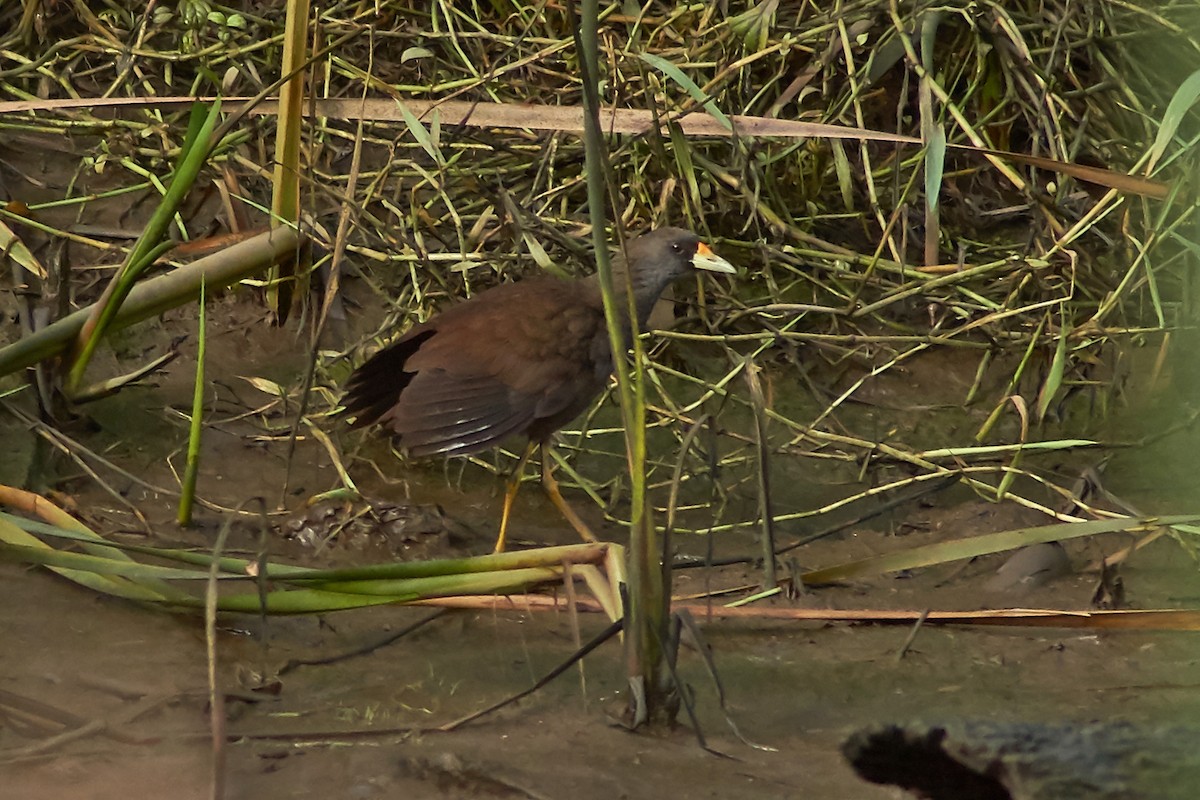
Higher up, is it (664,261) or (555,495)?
(664,261)

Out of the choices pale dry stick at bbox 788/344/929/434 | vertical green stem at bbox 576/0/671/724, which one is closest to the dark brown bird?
pale dry stick at bbox 788/344/929/434

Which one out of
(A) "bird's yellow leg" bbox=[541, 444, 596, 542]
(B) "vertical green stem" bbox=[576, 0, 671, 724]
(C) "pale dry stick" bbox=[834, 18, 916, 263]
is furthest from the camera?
(C) "pale dry stick" bbox=[834, 18, 916, 263]

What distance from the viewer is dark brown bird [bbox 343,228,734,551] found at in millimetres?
3277

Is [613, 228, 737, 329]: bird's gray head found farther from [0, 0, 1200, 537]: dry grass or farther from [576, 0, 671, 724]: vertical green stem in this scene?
[576, 0, 671, 724]: vertical green stem

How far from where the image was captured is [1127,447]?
3695mm

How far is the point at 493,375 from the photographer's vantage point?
132 inches

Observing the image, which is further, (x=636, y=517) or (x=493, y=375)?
(x=493, y=375)

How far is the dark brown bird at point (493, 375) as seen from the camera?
10.8 ft

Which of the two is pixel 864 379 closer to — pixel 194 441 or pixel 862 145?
pixel 862 145

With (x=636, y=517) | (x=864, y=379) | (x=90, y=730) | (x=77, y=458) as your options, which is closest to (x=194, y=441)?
(x=77, y=458)

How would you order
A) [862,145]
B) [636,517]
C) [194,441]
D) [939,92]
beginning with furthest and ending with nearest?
[862,145], [939,92], [194,441], [636,517]

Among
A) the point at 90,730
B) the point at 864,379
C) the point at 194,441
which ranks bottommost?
the point at 90,730

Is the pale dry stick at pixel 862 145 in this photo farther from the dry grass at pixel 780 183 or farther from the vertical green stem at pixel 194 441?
the vertical green stem at pixel 194 441

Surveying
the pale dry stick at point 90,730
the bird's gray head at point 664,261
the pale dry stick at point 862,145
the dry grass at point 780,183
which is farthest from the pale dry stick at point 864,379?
the pale dry stick at point 90,730
